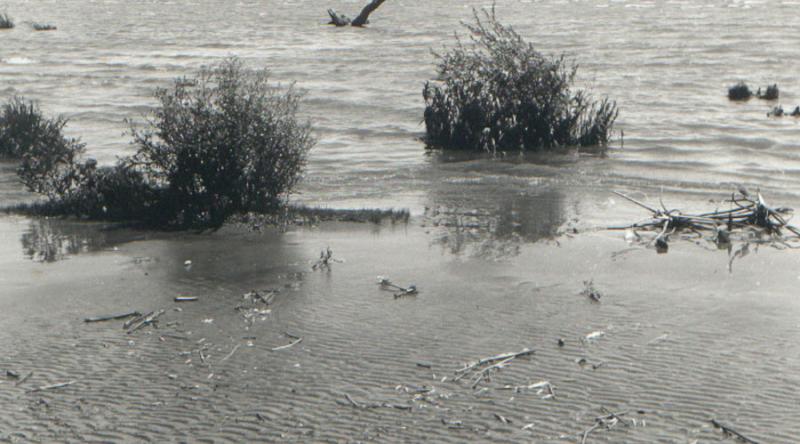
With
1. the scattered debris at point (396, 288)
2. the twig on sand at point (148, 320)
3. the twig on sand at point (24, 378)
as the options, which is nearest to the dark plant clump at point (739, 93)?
Result: the scattered debris at point (396, 288)

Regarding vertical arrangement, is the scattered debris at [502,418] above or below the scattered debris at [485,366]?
below

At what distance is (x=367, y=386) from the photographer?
20.0 feet

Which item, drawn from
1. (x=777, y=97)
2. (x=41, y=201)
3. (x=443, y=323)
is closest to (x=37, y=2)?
(x=777, y=97)

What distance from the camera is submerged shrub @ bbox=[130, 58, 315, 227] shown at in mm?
10719

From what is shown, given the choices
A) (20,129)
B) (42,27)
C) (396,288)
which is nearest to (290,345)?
(396,288)

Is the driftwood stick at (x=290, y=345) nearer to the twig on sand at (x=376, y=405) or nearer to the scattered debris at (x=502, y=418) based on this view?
the twig on sand at (x=376, y=405)

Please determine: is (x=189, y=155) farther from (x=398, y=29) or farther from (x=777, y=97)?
(x=398, y=29)

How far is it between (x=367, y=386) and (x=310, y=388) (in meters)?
0.31

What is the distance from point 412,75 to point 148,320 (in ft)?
69.6

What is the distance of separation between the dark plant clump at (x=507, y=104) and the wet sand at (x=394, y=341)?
6.85 meters

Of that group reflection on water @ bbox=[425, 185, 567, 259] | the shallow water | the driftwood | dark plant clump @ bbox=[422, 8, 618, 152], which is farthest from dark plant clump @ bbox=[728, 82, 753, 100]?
the driftwood

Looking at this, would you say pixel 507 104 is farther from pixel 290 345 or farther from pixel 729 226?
pixel 290 345

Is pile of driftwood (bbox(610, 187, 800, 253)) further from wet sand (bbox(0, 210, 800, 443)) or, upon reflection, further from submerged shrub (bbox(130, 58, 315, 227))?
submerged shrub (bbox(130, 58, 315, 227))

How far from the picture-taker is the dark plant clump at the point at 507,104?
1653 centimetres
